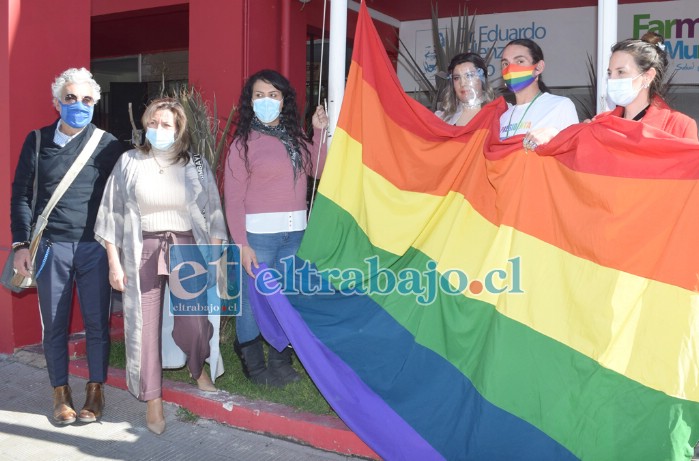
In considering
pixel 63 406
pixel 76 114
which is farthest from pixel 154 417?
pixel 76 114

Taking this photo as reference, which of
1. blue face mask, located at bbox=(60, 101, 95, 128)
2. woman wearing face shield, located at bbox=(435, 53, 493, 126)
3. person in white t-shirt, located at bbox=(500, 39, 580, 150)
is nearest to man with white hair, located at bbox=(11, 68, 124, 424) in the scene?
blue face mask, located at bbox=(60, 101, 95, 128)

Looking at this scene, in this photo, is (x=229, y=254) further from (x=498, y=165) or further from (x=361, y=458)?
(x=498, y=165)

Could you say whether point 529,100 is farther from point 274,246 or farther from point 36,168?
point 36,168

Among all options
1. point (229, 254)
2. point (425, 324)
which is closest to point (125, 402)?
point (229, 254)

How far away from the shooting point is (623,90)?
3.30 metres

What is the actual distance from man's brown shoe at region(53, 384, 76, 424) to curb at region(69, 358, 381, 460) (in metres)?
0.58

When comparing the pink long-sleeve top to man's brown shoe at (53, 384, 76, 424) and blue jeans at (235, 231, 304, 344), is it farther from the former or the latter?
man's brown shoe at (53, 384, 76, 424)

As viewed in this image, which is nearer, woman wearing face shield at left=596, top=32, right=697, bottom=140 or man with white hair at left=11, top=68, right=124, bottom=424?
woman wearing face shield at left=596, top=32, right=697, bottom=140

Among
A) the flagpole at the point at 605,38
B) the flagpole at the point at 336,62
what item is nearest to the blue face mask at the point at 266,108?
the flagpole at the point at 336,62

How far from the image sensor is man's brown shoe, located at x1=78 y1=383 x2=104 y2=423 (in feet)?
14.2

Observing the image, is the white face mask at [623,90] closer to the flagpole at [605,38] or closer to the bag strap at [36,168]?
the flagpole at [605,38]

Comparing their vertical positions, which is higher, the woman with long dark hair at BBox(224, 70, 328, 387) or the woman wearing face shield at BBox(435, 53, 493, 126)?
the woman wearing face shield at BBox(435, 53, 493, 126)

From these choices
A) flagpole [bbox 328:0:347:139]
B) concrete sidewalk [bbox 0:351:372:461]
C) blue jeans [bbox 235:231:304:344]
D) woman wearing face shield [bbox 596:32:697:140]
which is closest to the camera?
woman wearing face shield [bbox 596:32:697:140]

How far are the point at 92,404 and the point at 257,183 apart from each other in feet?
5.56
